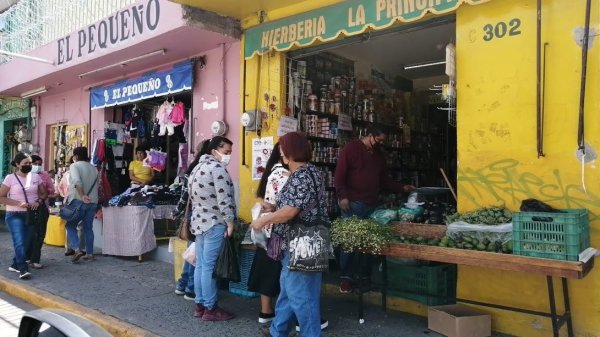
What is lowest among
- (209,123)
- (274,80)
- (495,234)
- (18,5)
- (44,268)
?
(44,268)

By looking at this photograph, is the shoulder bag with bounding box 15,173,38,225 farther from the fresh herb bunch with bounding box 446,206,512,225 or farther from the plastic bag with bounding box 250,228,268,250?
the fresh herb bunch with bounding box 446,206,512,225

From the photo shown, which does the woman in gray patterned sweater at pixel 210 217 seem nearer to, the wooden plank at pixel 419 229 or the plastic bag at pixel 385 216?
the plastic bag at pixel 385 216

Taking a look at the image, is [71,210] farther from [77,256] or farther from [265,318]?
[265,318]

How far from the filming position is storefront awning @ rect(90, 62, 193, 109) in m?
8.20

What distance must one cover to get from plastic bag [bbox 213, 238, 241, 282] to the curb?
0.83m

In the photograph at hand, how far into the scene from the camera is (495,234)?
413 cm

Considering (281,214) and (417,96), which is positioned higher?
(417,96)

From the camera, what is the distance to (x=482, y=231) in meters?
4.21

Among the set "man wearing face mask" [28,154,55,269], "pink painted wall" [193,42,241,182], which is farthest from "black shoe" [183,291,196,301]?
"man wearing face mask" [28,154,55,269]

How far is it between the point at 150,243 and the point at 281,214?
5.13m

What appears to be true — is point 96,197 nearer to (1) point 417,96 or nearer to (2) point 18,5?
(1) point 417,96

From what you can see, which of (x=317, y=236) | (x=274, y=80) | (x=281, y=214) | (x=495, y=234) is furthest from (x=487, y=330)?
(x=274, y=80)

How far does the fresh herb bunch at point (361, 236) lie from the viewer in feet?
14.3

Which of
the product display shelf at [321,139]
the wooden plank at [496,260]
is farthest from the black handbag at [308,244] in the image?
the product display shelf at [321,139]
